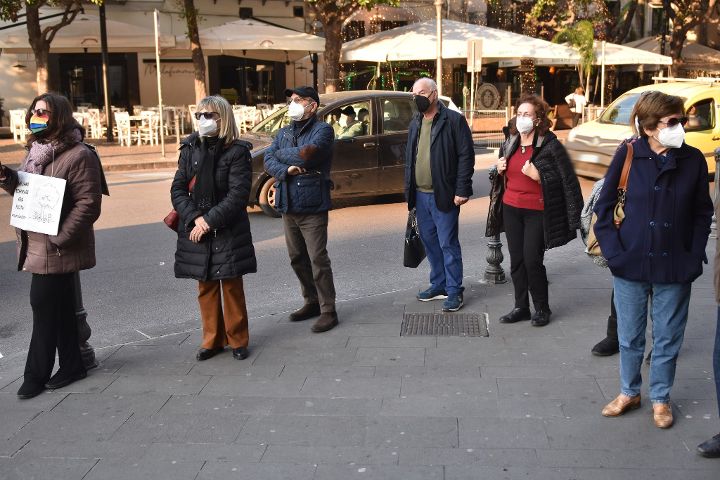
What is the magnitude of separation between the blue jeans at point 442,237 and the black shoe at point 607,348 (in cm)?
145

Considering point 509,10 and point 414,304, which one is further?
point 509,10

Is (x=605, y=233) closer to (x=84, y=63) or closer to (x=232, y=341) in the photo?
(x=232, y=341)

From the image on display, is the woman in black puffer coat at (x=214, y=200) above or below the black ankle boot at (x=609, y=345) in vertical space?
above

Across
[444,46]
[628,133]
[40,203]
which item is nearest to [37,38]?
[444,46]

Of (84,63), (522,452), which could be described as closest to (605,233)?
(522,452)

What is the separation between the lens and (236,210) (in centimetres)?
546

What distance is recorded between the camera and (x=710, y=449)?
158 inches

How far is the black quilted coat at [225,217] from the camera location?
18.0 ft

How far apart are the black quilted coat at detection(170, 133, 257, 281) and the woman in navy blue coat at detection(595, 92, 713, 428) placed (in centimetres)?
231

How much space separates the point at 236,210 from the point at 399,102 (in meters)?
7.34

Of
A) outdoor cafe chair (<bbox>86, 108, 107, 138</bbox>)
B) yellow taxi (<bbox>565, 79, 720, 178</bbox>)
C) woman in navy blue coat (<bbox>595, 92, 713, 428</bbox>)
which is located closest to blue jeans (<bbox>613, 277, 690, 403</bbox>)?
woman in navy blue coat (<bbox>595, 92, 713, 428</bbox>)

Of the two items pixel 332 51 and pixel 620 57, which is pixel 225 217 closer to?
pixel 332 51

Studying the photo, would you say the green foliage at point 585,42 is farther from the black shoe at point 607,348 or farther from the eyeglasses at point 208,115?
the eyeglasses at point 208,115

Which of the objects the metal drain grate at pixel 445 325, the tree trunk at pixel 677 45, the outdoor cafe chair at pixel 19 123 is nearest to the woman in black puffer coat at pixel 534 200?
the metal drain grate at pixel 445 325
